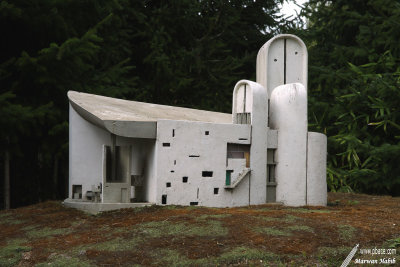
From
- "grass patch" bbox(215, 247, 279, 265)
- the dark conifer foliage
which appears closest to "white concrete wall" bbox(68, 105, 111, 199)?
the dark conifer foliage

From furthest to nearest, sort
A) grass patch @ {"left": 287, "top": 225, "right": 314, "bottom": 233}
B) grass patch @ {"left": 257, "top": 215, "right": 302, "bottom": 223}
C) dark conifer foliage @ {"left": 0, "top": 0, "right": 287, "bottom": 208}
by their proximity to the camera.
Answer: dark conifer foliage @ {"left": 0, "top": 0, "right": 287, "bottom": 208}
grass patch @ {"left": 257, "top": 215, "right": 302, "bottom": 223}
grass patch @ {"left": 287, "top": 225, "right": 314, "bottom": 233}

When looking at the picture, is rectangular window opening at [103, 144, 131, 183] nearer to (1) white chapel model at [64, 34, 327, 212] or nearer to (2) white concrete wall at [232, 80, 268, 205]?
(1) white chapel model at [64, 34, 327, 212]

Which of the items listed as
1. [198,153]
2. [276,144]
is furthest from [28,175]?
[276,144]

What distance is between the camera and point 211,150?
9.82m

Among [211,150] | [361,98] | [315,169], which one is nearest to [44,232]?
[211,150]

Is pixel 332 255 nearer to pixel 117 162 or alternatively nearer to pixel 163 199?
pixel 163 199

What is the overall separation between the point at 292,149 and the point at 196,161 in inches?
84.8

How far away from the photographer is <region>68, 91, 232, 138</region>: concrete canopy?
9.04m

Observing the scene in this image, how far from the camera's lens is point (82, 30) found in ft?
45.9

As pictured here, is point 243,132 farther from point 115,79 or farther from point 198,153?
point 115,79

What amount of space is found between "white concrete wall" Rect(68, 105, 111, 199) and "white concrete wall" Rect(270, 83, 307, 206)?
369 cm

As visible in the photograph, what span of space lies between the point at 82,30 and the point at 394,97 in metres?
9.11

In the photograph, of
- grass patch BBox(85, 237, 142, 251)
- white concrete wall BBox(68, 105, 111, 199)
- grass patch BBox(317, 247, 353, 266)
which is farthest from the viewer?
white concrete wall BBox(68, 105, 111, 199)

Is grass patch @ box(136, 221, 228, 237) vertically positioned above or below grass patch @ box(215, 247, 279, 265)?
above
